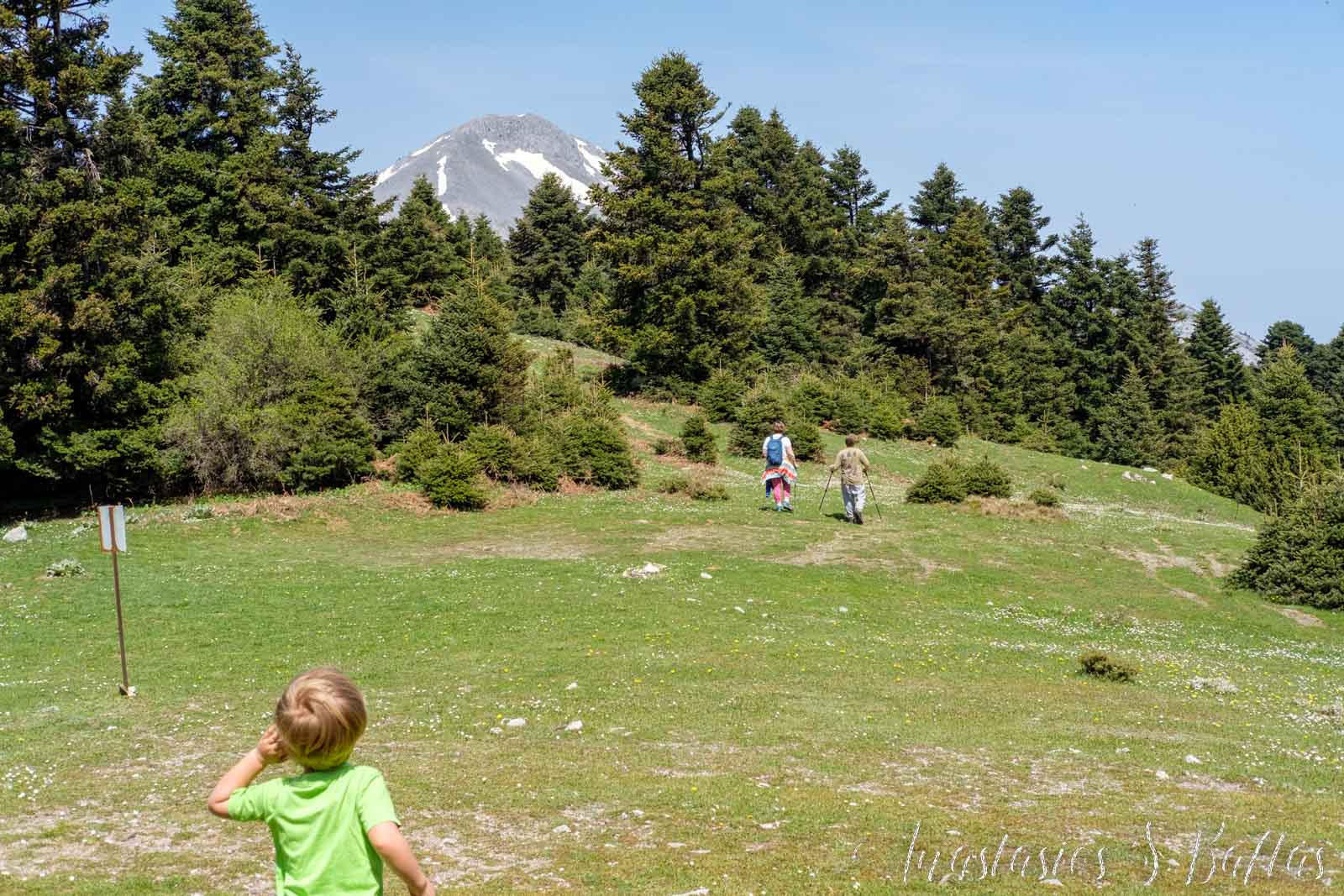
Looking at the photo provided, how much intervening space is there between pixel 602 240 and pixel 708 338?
9.09 metres

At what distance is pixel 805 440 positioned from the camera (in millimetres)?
48344

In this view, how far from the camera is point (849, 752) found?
41.8 ft

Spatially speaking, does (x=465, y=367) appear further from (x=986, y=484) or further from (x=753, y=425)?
(x=986, y=484)

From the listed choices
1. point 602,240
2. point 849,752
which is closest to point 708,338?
point 602,240

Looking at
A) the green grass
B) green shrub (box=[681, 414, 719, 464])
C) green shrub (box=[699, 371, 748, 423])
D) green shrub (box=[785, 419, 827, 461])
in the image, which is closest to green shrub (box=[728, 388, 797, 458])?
green shrub (box=[785, 419, 827, 461])

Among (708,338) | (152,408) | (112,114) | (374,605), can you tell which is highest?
(112,114)

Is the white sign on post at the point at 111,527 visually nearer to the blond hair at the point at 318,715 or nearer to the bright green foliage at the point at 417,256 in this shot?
the blond hair at the point at 318,715

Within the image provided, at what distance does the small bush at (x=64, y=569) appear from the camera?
2431 cm

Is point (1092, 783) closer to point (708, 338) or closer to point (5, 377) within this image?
point (5, 377)

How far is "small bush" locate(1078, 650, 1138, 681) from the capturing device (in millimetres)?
17516

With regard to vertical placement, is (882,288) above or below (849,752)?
above

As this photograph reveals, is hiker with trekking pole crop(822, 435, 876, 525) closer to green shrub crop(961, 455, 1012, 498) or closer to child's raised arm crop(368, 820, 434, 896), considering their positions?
green shrub crop(961, 455, 1012, 498)

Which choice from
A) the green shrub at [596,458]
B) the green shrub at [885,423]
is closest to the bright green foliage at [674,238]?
the green shrub at [885,423]

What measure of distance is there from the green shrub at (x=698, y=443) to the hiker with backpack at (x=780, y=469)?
10.7m
